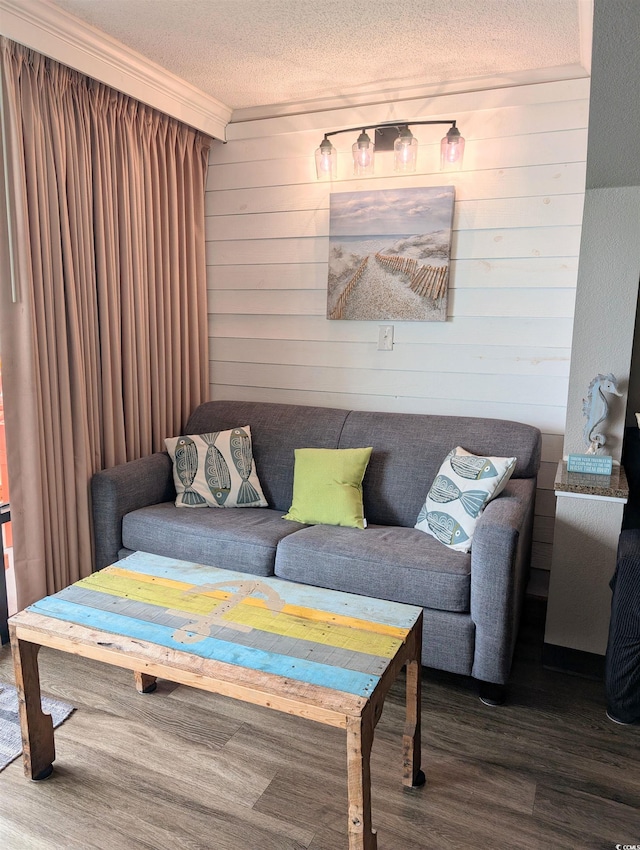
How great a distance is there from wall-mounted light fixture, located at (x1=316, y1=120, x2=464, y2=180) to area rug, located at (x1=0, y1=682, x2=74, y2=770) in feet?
8.46

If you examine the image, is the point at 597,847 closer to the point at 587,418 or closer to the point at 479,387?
the point at 587,418

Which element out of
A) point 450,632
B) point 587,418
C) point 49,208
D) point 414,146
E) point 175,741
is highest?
point 414,146

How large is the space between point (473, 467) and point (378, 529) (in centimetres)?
48

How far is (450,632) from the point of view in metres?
2.18

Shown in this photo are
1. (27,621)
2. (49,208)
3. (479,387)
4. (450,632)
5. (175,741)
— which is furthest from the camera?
(479,387)

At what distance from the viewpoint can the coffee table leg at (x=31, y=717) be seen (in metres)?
1.74

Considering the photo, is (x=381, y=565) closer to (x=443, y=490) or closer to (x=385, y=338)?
(x=443, y=490)

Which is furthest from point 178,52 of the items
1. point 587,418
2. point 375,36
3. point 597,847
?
point 597,847

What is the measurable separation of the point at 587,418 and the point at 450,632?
3.25ft

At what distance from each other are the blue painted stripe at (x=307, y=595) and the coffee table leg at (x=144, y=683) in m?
0.43

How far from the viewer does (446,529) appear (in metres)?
2.43

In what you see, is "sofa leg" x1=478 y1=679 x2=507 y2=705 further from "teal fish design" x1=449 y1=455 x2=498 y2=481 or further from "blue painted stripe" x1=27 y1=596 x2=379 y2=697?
"blue painted stripe" x1=27 y1=596 x2=379 y2=697

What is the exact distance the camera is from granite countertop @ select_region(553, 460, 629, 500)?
2.24 m

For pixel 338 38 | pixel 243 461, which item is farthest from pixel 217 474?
pixel 338 38
